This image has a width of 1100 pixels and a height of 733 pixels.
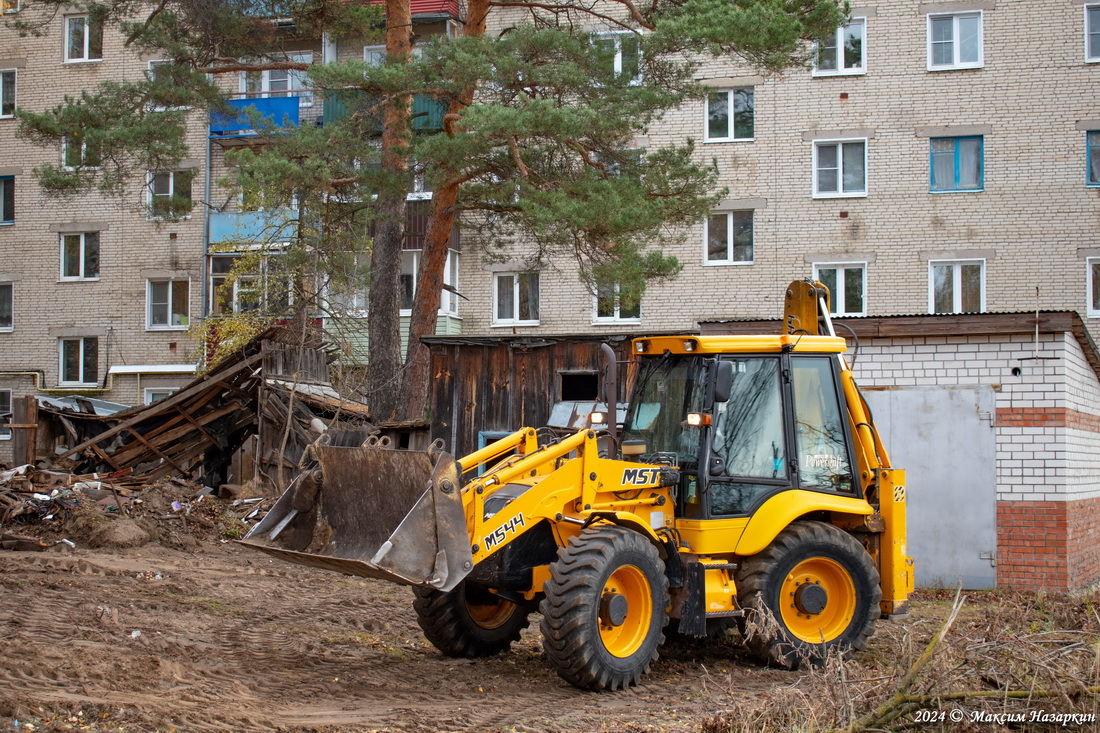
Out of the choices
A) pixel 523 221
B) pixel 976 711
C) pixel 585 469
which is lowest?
pixel 976 711

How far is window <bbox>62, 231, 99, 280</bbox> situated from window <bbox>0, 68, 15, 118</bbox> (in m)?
4.28

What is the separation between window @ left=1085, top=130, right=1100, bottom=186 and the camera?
78.8 ft

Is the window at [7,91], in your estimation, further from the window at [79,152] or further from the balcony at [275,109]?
the window at [79,152]

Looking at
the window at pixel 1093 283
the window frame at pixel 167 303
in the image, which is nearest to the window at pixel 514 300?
the window frame at pixel 167 303

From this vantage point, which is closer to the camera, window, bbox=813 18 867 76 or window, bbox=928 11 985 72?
window, bbox=928 11 985 72

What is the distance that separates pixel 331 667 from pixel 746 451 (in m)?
3.49

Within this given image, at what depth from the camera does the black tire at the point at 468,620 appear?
820 centimetres

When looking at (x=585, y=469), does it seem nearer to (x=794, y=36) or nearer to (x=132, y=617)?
(x=132, y=617)

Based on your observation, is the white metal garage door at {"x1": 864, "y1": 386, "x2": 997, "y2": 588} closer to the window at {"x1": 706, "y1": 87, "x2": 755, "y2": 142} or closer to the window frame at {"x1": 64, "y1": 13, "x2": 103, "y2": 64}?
the window at {"x1": 706, "y1": 87, "x2": 755, "y2": 142}

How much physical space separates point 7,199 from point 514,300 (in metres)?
15.8

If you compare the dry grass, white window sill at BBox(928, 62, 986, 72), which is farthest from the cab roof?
white window sill at BBox(928, 62, 986, 72)

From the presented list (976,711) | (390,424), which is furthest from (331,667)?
(390,424)

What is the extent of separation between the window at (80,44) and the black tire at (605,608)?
28747 millimetres

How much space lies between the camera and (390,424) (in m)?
17.8
